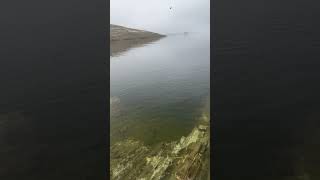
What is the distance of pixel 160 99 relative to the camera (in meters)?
3.19

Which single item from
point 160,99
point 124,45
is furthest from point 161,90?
point 124,45

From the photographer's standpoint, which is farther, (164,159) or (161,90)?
(161,90)

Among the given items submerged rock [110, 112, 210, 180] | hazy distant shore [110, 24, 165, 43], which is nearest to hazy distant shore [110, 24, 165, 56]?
hazy distant shore [110, 24, 165, 43]

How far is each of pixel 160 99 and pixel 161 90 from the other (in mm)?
94

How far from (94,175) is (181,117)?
3.26ft

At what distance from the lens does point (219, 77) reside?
9.93 ft

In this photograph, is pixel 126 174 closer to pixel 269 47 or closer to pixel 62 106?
pixel 62 106

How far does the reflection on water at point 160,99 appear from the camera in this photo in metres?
3.02

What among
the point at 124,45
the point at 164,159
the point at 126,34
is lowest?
the point at 164,159

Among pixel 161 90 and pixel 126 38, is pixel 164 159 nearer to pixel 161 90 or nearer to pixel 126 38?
pixel 161 90

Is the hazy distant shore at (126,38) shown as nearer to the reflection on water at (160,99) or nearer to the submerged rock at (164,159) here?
the reflection on water at (160,99)

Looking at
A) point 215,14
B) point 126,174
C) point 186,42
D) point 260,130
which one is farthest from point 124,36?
point 260,130

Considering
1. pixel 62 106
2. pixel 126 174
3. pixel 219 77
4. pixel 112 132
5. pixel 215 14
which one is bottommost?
pixel 126 174

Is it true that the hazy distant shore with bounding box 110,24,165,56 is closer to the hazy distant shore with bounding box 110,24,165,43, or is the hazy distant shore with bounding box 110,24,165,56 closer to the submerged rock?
the hazy distant shore with bounding box 110,24,165,43
